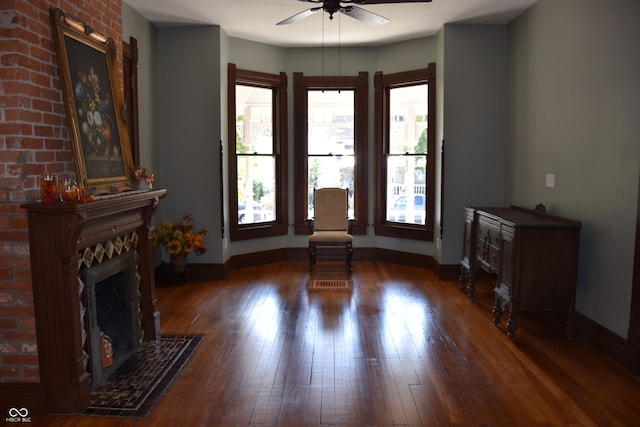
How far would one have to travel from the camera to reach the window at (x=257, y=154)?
683 cm

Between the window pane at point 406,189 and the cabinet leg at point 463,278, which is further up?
the window pane at point 406,189

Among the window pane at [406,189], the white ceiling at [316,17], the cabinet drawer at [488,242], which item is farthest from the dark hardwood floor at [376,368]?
the white ceiling at [316,17]

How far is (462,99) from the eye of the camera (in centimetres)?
618

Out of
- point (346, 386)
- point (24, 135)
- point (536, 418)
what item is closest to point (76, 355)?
point (24, 135)

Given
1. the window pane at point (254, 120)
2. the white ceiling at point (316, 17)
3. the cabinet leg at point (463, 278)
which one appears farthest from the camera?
the window pane at point (254, 120)

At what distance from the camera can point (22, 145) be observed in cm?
280

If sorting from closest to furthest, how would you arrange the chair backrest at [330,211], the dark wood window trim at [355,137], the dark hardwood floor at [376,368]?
the dark hardwood floor at [376,368], the chair backrest at [330,211], the dark wood window trim at [355,137]

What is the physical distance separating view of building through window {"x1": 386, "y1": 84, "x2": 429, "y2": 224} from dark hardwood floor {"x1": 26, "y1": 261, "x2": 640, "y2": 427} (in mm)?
1696

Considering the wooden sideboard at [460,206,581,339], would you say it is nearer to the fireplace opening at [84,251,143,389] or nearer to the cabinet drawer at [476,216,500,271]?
the cabinet drawer at [476,216,500,271]

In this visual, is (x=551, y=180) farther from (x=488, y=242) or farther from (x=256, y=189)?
(x=256, y=189)

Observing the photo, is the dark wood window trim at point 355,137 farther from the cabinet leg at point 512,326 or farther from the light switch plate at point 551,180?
the cabinet leg at point 512,326

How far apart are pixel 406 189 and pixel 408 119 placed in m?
0.91

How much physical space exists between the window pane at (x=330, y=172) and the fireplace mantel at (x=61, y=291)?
4.51 meters

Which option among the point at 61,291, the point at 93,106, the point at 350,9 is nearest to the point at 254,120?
the point at 350,9
